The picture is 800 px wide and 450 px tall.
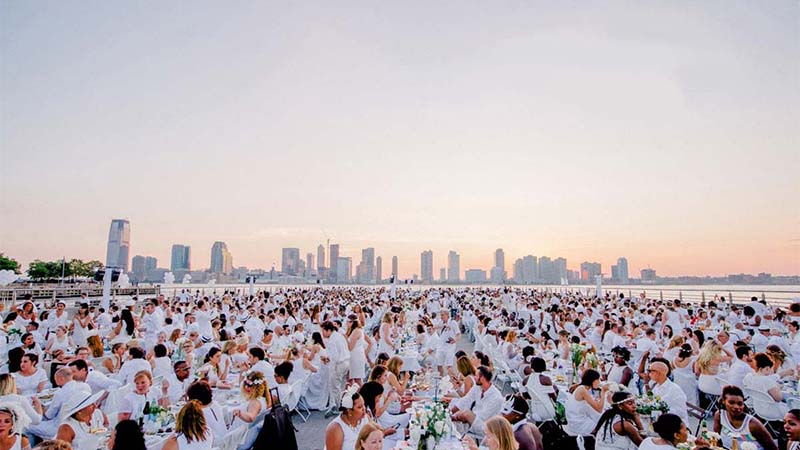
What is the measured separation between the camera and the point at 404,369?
34.6 feet

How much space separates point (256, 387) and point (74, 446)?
180 centimetres

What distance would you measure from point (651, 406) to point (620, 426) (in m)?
1.25

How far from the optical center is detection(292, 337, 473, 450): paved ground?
725 centimetres

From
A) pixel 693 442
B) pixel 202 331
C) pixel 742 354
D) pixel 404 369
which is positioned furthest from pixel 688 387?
pixel 202 331

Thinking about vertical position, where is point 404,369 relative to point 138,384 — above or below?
below

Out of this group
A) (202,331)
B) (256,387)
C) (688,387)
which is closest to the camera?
(256,387)

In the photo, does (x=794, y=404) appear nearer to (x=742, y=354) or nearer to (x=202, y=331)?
(x=742, y=354)

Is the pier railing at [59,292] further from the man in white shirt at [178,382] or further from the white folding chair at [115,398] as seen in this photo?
the white folding chair at [115,398]

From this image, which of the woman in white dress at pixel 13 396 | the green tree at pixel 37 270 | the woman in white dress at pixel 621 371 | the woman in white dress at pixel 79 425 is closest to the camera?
the woman in white dress at pixel 79 425

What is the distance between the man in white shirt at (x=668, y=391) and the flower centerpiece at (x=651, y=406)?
0.07 m

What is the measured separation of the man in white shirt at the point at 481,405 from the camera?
5.73m

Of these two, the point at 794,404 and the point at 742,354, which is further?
the point at 742,354

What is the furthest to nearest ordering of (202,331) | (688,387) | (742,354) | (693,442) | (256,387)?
(202,331) < (688,387) < (742,354) < (256,387) < (693,442)

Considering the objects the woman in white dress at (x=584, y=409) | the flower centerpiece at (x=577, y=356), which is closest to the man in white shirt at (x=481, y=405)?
the woman in white dress at (x=584, y=409)
